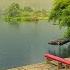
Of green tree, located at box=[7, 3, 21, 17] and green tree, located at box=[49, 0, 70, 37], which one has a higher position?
green tree, located at box=[49, 0, 70, 37]

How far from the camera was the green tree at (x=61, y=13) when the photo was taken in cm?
2527

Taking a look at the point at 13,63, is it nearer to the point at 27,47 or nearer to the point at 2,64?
the point at 2,64

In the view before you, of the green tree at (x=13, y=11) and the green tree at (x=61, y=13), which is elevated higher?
the green tree at (x=61, y=13)

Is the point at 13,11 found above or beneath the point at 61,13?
beneath

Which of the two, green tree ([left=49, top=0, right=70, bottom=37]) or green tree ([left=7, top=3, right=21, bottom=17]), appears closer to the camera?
green tree ([left=49, top=0, right=70, bottom=37])

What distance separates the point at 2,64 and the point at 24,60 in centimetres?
251

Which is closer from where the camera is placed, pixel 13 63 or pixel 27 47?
pixel 13 63

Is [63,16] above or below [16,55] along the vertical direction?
above

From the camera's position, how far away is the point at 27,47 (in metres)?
35.9

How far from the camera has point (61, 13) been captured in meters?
26.4

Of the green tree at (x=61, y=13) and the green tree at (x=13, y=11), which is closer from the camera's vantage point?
the green tree at (x=61, y=13)

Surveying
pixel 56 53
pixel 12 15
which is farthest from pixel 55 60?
pixel 12 15

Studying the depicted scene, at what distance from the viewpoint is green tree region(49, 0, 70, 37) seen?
25.3 metres

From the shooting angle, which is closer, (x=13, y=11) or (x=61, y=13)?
(x=61, y=13)
